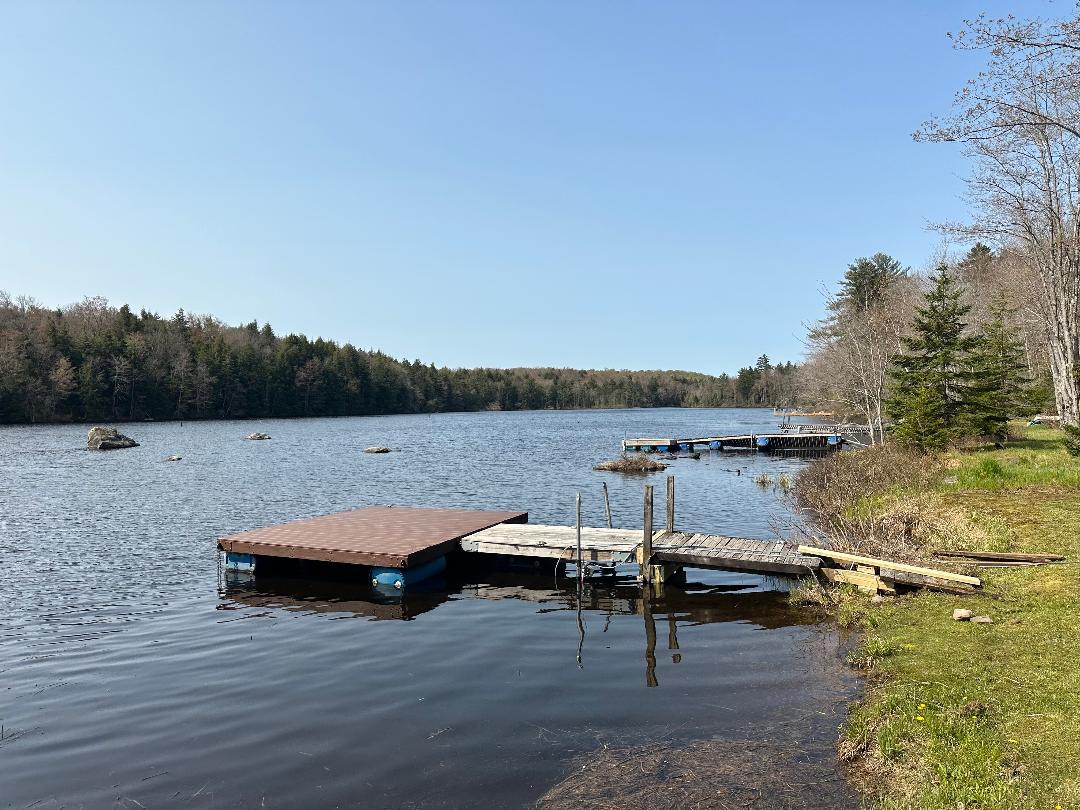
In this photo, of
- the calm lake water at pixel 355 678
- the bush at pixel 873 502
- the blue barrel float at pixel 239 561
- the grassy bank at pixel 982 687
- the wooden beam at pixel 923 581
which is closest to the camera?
the grassy bank at pixel 982 687

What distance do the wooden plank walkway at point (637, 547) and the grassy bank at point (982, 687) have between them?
1992 mm

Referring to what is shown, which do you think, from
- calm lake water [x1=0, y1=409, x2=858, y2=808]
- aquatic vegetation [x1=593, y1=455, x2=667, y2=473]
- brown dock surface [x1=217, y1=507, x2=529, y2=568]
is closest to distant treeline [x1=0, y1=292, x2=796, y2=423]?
aquatic vegetation [x1=593, y1=455, x2=667, y2=473]

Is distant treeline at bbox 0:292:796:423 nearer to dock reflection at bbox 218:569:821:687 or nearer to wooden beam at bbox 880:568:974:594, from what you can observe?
dock reflection at bbox 218:569:821:687

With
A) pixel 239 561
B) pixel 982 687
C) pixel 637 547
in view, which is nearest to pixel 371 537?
pixel 239 561

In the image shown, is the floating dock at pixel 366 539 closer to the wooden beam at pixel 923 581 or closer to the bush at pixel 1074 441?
the wooden beam at pixel 923 581

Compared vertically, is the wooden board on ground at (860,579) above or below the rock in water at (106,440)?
below

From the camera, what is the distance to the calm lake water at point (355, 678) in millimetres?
7855

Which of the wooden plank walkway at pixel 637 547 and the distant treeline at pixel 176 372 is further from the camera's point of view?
the distant treeline at pixel 176 372

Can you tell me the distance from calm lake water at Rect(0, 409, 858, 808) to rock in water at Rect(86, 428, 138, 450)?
3871cm

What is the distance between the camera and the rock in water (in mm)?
57000

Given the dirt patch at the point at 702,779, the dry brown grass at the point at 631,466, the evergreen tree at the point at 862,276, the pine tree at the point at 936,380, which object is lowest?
the dirt patch at the point at 702,779

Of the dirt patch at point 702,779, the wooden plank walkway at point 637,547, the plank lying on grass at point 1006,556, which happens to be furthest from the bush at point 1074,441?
the dirt patch at point 702,779

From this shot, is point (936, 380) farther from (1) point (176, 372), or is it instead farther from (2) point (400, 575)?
(1) point (176, 372)

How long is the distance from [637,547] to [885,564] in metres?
5.18
